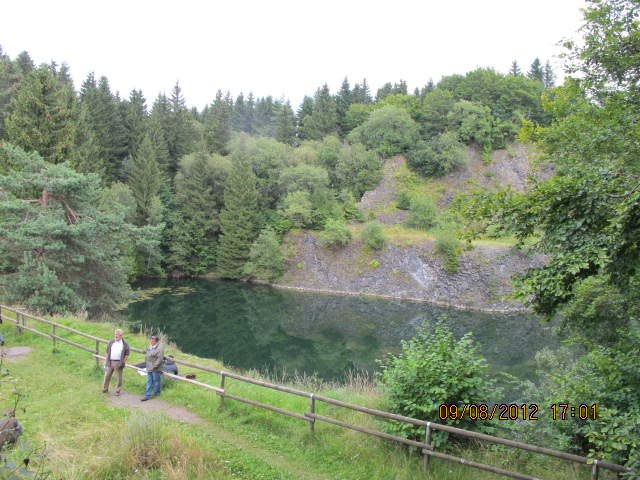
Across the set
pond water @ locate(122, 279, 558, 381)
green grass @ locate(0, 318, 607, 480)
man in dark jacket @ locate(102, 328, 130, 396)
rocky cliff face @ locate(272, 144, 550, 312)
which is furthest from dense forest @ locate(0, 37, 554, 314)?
green grass @ locate(0, 318, 607, 480)

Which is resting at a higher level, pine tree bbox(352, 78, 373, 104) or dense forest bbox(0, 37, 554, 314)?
pine tree bbox(352, 78, 373, 104)

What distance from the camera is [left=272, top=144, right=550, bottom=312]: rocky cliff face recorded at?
33375 mm

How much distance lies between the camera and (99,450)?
17.9ft

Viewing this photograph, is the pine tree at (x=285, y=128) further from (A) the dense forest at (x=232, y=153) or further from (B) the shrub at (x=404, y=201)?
(B) the shrub at (x=404, y=201)

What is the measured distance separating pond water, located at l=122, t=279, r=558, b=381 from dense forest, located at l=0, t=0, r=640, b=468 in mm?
4365

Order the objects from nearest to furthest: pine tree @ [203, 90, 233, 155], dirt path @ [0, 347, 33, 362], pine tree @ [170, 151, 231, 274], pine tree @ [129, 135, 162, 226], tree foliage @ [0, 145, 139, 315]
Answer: dirt path @ [0, 347, 33, 362] → tree foliage @ [0, 145, 139, 315] → pine tree @ [129, 135, 162, 226] → pine tree @ [170, 151, 231, 274] → pine tree @ [203, 90, 233, 155]

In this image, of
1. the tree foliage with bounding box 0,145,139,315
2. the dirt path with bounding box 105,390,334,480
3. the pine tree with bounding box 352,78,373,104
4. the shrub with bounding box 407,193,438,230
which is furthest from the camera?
the pine tree with bounding box 352,78,373,104

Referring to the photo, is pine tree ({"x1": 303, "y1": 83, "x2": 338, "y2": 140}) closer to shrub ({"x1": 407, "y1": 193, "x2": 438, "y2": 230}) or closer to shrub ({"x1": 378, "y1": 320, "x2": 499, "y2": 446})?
shrub ({"x1": 407, "y1": 193, "x2": 438, "y2": 230})

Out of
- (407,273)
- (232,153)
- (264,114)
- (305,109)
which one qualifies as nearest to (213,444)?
(407,273)

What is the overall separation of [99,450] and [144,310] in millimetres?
24422

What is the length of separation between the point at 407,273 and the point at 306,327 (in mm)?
12929

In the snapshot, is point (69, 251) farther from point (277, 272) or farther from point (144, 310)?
point (277, 272)

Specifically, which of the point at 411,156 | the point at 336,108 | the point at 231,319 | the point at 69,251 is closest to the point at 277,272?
the point at 231,319

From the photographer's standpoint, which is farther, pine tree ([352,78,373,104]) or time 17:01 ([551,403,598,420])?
pine tree ([352,78,373,104])
